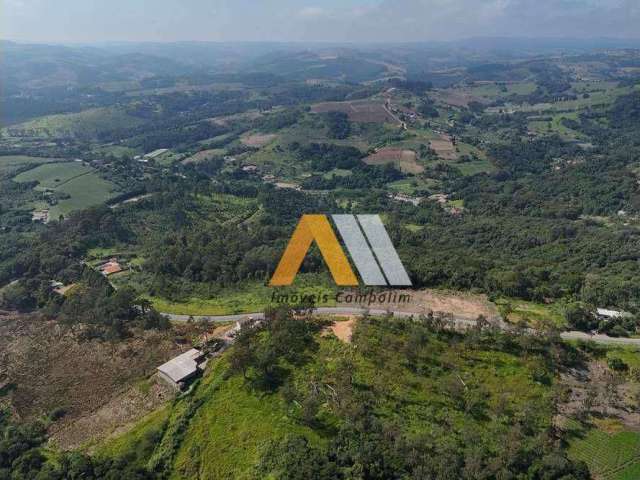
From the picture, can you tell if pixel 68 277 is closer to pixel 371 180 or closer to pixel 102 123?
pixel 371 180

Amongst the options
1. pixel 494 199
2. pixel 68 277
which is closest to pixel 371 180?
pixel 494 199

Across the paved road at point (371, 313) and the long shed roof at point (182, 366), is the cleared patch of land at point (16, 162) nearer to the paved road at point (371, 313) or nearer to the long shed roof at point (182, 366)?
the paved road at point (371, 313)

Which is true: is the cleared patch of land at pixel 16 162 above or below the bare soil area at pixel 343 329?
below

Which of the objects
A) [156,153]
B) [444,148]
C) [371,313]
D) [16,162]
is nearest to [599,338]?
[371,313]

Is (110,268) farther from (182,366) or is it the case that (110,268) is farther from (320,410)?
(320,410)

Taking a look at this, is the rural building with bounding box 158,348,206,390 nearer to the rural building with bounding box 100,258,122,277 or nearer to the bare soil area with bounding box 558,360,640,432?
the bare soil area with bounding box 558,360,640,432

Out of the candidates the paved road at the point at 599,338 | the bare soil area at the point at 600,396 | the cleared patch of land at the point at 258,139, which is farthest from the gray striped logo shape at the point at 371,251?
the cleared patch of land at the point at 258,139
